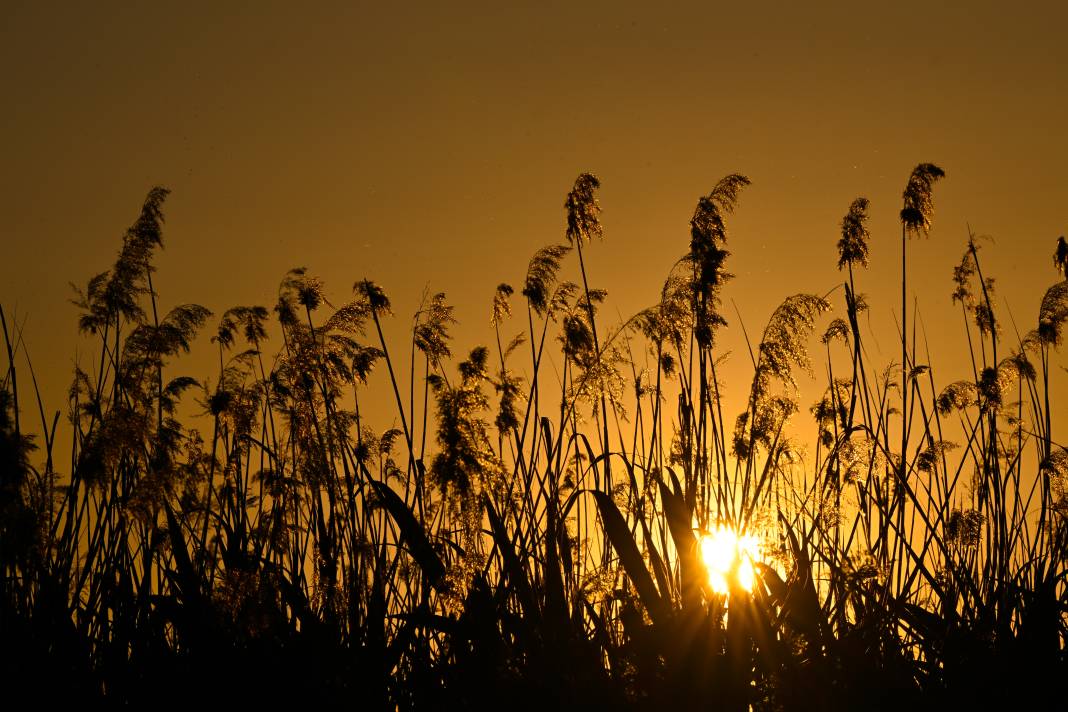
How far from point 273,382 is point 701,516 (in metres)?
1.55

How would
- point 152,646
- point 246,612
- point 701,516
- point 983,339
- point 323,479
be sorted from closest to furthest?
1. point 246,612
2. point 152,646
3. point 701,516
4. point 323,479
5. point 983,339

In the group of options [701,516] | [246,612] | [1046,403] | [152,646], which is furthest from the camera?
[1046,403]

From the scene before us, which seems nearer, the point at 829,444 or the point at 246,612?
the point at 246,612

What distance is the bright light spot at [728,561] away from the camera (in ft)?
8.41

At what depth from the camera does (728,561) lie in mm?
2697

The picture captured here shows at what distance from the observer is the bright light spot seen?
8.41 ft

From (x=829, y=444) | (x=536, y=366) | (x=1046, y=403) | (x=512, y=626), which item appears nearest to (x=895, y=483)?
(x=1046, y=403)

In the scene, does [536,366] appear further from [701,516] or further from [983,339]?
[983,339]

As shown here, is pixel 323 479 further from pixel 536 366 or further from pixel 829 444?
pixel 829 444

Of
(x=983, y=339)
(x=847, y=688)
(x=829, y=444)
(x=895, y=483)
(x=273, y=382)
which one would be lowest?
(x=847, y=688)

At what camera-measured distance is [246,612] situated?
2.47 metres

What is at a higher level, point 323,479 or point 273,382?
point 273,382

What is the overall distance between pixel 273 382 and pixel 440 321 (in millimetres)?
651

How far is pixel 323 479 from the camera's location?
131 inches
